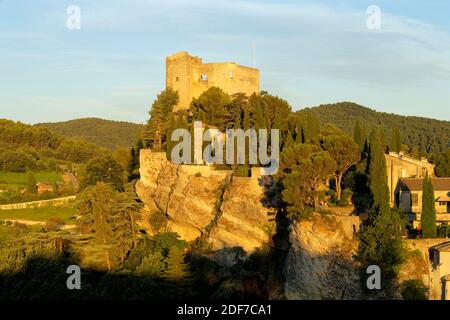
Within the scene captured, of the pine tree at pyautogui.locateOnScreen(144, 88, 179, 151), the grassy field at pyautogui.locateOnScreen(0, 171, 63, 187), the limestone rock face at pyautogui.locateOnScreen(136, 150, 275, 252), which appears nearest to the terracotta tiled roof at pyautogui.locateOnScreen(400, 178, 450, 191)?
the limestone rock face at pyautogui.locateOnScreen(136, 150, 275, 252)

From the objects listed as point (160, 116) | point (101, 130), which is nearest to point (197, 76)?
point (160, 116)

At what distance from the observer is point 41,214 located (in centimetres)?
5081

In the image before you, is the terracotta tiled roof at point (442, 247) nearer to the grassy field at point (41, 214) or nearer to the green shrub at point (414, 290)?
the green shrub at point (414, 290)

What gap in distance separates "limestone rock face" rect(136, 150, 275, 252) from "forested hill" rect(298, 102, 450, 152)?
85.4 ft

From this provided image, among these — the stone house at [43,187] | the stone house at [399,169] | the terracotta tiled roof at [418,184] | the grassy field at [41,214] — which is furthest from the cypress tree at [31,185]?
the terracotta tiled roof at [418,184]

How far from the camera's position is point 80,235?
1328 inches

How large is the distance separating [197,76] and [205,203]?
11.0 metres

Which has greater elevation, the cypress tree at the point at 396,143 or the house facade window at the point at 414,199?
the cypress tree at the point at 396,143

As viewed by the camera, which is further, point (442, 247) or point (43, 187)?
point (43, 187)

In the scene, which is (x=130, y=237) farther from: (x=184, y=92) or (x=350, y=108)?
(x=350, y=108)

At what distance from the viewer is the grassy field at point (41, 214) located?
48594 mm

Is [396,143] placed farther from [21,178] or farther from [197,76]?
[21,178]

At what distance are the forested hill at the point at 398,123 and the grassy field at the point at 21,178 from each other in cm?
2608
